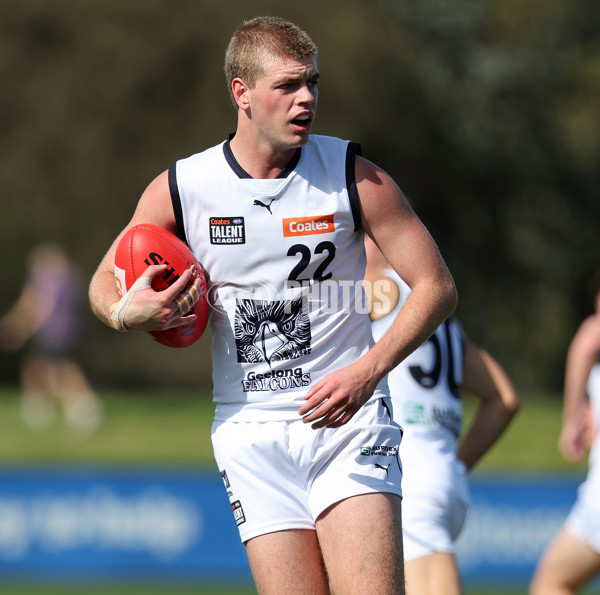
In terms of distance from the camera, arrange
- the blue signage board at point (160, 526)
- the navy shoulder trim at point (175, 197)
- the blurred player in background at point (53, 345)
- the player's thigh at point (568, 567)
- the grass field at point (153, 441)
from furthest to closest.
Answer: the blurred player in background at point (53, 345) → the grass field at point (153, 441) → the blue signage board at point (160, 526) → the player's thigh at point (568, 567) → the navy shoulder trim at point (175, 197)

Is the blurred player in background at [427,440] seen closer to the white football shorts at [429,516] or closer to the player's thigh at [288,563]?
the white football shorts at [429,516]

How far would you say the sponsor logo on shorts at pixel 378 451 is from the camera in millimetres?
3963

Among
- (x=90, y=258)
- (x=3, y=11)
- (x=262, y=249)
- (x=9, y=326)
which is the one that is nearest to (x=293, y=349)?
(x=262, y=249)

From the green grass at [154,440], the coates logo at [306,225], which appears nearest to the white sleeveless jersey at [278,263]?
the coates logo at [306,225]

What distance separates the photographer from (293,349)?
408cm

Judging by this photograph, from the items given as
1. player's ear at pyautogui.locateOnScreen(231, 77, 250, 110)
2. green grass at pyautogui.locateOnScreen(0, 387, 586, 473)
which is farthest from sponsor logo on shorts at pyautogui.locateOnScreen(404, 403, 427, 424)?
green grass at pyautogui.locateOnScreen(0, 387, 586, 473)

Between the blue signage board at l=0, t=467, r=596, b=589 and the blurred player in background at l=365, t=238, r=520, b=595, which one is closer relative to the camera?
the blurred player in background at l=365, t=238, r=520, b=595

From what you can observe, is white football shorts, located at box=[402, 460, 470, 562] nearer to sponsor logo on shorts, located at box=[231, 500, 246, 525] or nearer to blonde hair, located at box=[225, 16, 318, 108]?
sponsor logo on shorts, located at box=[231, 500, 246, 525]

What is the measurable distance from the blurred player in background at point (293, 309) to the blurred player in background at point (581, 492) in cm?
294

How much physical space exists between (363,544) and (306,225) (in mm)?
1139

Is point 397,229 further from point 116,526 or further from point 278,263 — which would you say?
point 116,526

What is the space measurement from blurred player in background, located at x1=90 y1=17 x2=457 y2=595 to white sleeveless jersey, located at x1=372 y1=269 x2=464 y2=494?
92 centimetres

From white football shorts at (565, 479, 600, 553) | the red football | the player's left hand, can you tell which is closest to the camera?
the player's left hand

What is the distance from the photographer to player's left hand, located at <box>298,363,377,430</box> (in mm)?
3738
